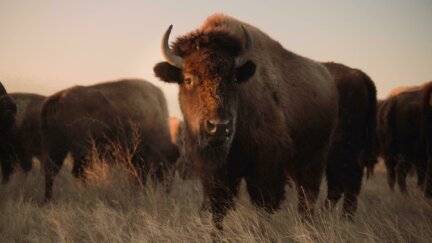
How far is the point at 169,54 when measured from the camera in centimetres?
419

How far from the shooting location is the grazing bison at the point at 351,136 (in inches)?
255

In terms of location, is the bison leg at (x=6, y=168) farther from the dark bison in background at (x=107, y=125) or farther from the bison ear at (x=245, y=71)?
the bison ear at (x=245, y=71)

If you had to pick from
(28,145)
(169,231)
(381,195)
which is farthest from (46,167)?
(381,195)

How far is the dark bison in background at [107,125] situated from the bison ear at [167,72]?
268 cm

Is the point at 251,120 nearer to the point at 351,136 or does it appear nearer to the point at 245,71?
the point at 245,71

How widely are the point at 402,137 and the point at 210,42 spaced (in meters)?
7.52

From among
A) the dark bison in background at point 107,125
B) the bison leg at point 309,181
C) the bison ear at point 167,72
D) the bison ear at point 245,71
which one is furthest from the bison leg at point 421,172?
the bison ear at point 167,72

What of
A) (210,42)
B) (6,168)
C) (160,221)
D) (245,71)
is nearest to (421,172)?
(245,71)

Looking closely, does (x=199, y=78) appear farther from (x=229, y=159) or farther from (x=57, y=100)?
(x=57, y=100)

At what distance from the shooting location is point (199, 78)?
3961 mm

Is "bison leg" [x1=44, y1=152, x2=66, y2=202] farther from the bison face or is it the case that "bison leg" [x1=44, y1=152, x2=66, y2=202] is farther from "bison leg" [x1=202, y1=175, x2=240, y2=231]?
"bison leg" [x1=202, y1=175, x2=240, y2=231]

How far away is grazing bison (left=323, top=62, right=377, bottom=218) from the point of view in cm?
647

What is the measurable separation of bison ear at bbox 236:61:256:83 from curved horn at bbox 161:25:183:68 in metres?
0.61

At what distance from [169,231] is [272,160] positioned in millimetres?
1313
